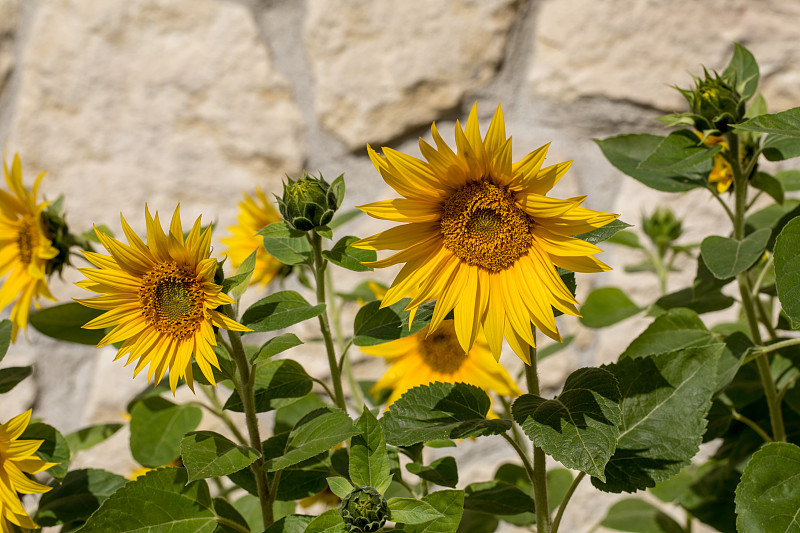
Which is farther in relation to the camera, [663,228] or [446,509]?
[663,228]

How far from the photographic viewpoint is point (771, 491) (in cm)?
63

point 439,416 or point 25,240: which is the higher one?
point 25,240

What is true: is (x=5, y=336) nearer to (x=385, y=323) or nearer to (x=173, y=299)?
(x=173, y=299)

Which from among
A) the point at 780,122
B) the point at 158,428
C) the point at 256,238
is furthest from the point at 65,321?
the point at 780,122

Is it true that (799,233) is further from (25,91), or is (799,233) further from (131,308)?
(25,91)

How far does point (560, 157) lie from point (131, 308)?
0.90m

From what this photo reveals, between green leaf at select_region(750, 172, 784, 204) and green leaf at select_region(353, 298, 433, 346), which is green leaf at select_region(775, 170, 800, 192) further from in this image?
green leaf at select_region(353, 298, 433, 346)

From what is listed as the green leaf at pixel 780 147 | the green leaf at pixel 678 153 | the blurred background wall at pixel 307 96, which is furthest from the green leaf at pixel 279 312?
the blurred background wall at pixel 307 96

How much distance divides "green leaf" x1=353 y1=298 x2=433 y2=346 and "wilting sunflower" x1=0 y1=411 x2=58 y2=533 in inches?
11.2

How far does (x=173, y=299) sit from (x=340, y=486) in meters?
0.20

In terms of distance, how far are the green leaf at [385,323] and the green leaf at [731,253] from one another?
0.27m

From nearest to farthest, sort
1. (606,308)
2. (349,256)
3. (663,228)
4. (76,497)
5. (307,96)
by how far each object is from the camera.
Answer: (349,256), (76,497), (606,308), (663,228), (307,96)

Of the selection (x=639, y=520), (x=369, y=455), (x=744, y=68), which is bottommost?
(x=639, y=520)

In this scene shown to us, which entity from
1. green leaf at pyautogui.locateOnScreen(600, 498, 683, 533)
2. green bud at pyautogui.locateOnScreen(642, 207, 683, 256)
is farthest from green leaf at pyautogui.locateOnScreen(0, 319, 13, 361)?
green bud at pyautogui.locateOnScreen(642, 207, 683, 256)
